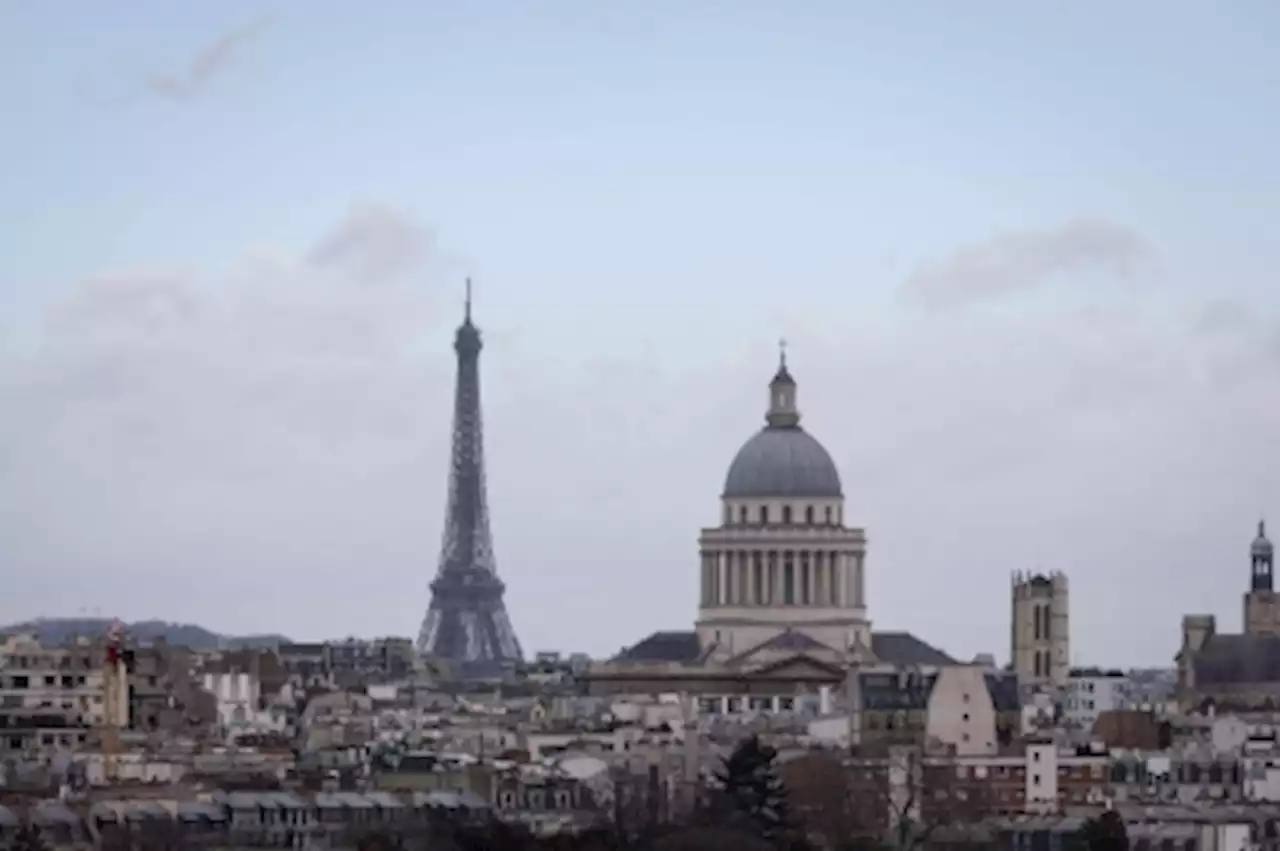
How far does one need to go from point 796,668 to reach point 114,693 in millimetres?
48655

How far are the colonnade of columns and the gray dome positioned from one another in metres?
1.81

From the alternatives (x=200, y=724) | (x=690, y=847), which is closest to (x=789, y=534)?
(x=200, y=724)

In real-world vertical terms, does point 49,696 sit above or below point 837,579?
below

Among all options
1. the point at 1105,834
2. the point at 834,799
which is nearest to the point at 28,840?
the point at 1105,834

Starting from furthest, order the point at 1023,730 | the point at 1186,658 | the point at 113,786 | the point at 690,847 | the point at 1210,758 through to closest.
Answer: the point at 1186,658 → the point at 1023,730 → the point at 1210,758 → the point at 113,786 → the point at 690,847

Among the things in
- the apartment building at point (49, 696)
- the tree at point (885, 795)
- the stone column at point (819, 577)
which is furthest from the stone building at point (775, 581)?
the tree at point (885, 795)

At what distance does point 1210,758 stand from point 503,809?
1935 cm

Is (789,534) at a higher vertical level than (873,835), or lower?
higher

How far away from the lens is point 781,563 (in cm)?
17638

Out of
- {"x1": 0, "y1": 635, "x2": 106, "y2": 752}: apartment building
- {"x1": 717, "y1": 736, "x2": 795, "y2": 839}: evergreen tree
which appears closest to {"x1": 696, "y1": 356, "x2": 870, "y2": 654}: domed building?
{"x1": 0, "y1": 635, "x2": 106, "y2": 752}: apartment building

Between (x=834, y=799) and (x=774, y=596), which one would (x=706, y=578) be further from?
(x=834, y=799)

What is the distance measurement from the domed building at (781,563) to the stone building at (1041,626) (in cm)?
773

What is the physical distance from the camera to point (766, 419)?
597ft

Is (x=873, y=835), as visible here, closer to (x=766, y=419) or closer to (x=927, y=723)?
(x=927, y=723)
